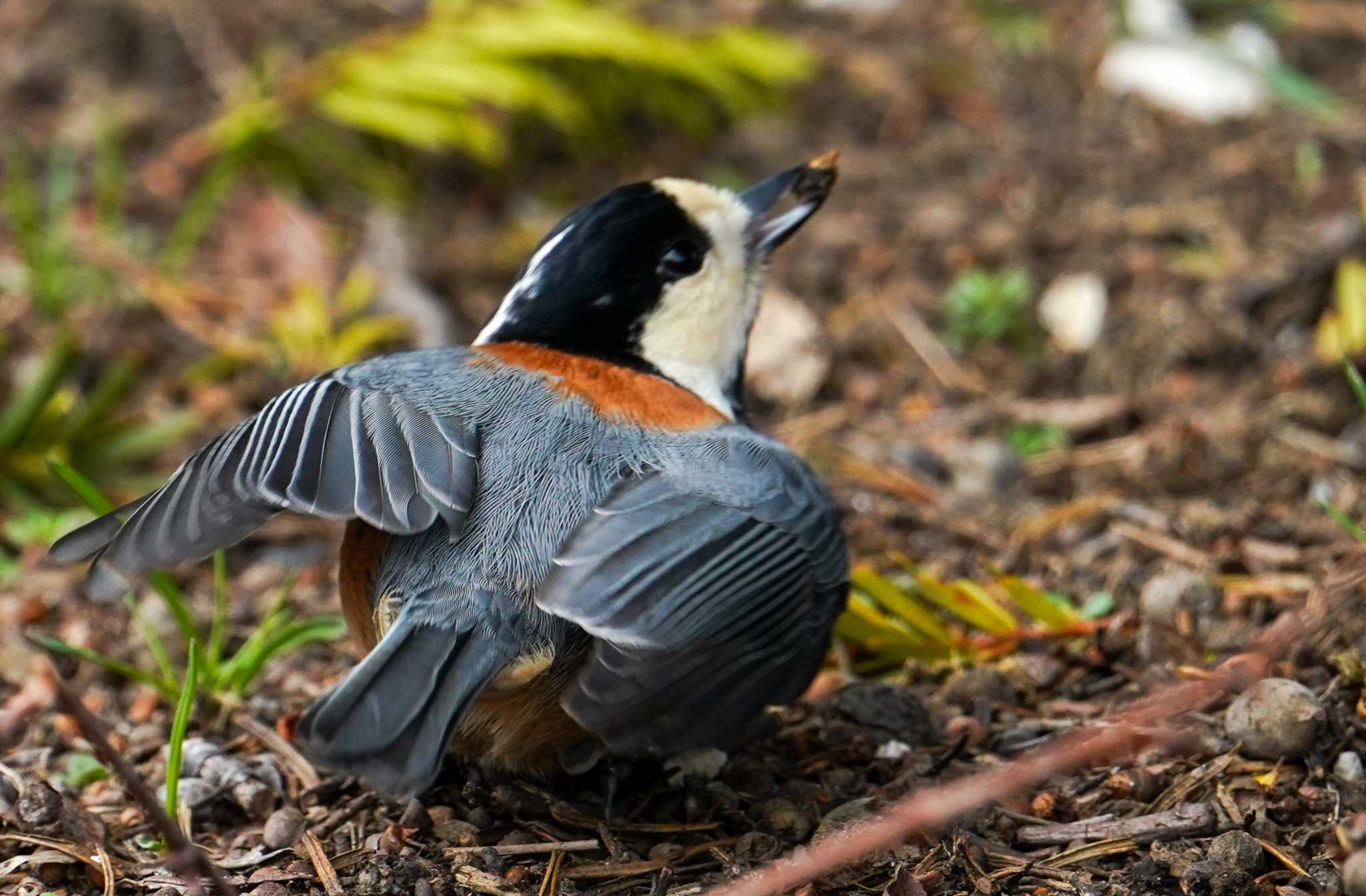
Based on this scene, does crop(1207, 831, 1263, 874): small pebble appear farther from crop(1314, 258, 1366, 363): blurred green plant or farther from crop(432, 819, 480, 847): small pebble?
crop(1314, 258, 1366, 363): blurred green plant

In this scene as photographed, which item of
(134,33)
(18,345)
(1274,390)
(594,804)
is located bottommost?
(1274,390)

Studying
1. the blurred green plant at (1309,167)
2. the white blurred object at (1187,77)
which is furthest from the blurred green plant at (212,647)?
the white blurred object at (1187,77)

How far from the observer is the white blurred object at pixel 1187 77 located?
241 inches

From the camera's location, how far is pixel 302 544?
4.38 m

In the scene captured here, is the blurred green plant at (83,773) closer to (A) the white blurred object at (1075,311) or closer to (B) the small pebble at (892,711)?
(B) the small pebble at (892,711)

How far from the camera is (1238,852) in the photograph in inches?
103

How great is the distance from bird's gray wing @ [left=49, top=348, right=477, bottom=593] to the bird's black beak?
1125 millimetres

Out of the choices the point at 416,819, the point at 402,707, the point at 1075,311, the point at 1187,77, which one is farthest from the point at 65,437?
the point at 1187,77

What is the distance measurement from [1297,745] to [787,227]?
176cm

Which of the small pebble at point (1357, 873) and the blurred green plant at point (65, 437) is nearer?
the small pebble at point (1357, 873)

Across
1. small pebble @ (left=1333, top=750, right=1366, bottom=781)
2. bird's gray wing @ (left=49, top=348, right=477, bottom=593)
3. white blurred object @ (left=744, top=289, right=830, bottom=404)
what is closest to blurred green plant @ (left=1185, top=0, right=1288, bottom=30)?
white blurred object @ (left=744, top=289, right=830, bottom=404)

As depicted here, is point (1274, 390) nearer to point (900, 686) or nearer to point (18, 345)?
point (900, 686)

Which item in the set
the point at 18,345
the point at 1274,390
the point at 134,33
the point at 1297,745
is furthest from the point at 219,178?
the point at 1297,745

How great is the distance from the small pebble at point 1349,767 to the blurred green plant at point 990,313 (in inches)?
98.8
